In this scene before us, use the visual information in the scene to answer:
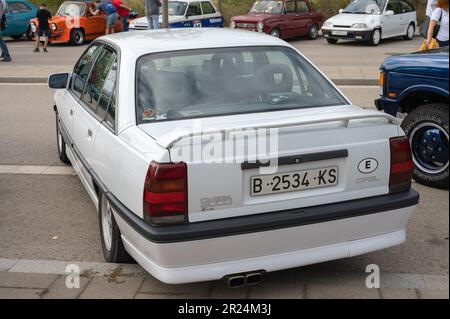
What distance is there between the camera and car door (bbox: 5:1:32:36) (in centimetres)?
2333

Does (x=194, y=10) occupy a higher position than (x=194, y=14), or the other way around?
(x=194, y=10)

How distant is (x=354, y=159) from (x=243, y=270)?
90cm

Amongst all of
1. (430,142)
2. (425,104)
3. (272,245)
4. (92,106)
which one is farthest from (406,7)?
(272,245)

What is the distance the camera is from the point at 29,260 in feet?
14.4

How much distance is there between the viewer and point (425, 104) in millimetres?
5930

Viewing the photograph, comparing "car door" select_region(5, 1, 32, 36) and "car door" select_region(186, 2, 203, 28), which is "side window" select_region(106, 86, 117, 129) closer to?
"car door" select_region(186, 2, 203, 28)

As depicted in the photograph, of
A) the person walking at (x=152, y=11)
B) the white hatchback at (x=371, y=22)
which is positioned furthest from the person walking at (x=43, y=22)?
the white hatchback at (x=371, y=22)

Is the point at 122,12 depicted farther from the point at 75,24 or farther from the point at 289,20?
the point at 289,20

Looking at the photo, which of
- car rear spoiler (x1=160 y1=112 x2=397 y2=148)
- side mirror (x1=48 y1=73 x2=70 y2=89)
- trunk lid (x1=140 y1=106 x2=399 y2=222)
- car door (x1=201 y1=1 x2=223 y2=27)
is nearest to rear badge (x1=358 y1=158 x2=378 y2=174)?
trunk lid (x1=140 y1=106 x2=399 y2=222)

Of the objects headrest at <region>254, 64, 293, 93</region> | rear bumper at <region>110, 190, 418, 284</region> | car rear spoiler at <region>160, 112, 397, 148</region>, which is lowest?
rear bumper at <region>110, 190, 418, 284</region>

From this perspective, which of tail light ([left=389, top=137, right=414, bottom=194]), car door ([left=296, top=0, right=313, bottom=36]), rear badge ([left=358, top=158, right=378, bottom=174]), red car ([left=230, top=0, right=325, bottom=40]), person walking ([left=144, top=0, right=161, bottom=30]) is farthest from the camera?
car door ([left=296, top=0, right=313, bottom=36])

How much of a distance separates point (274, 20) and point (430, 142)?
15.8 metres

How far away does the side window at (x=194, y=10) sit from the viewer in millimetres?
21833

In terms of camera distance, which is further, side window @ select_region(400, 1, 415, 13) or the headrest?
side window @ select_region(400, 1, 415, 13)
